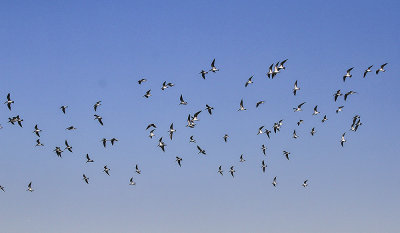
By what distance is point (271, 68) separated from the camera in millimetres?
92000

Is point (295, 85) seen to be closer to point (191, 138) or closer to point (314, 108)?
point (314, 108)

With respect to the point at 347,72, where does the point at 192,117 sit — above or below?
below

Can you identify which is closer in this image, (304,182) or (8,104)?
(8,104)

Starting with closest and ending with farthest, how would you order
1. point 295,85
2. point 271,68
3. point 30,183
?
point 271,68, point 295,85, point 30,183

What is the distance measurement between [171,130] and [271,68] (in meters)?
16.4

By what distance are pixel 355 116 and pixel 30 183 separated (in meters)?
54.7

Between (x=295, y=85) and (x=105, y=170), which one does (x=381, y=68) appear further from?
(x=105, y=170)

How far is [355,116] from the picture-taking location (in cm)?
10238

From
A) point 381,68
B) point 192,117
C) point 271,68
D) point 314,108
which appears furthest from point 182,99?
point 381,68

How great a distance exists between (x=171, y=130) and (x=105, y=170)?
1520cm

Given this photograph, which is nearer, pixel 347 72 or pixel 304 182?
pixel 347 72

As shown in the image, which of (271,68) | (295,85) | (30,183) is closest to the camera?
(271,68)

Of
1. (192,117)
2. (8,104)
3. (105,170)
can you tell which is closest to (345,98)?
(192,117)

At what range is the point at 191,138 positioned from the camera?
4013 inches
